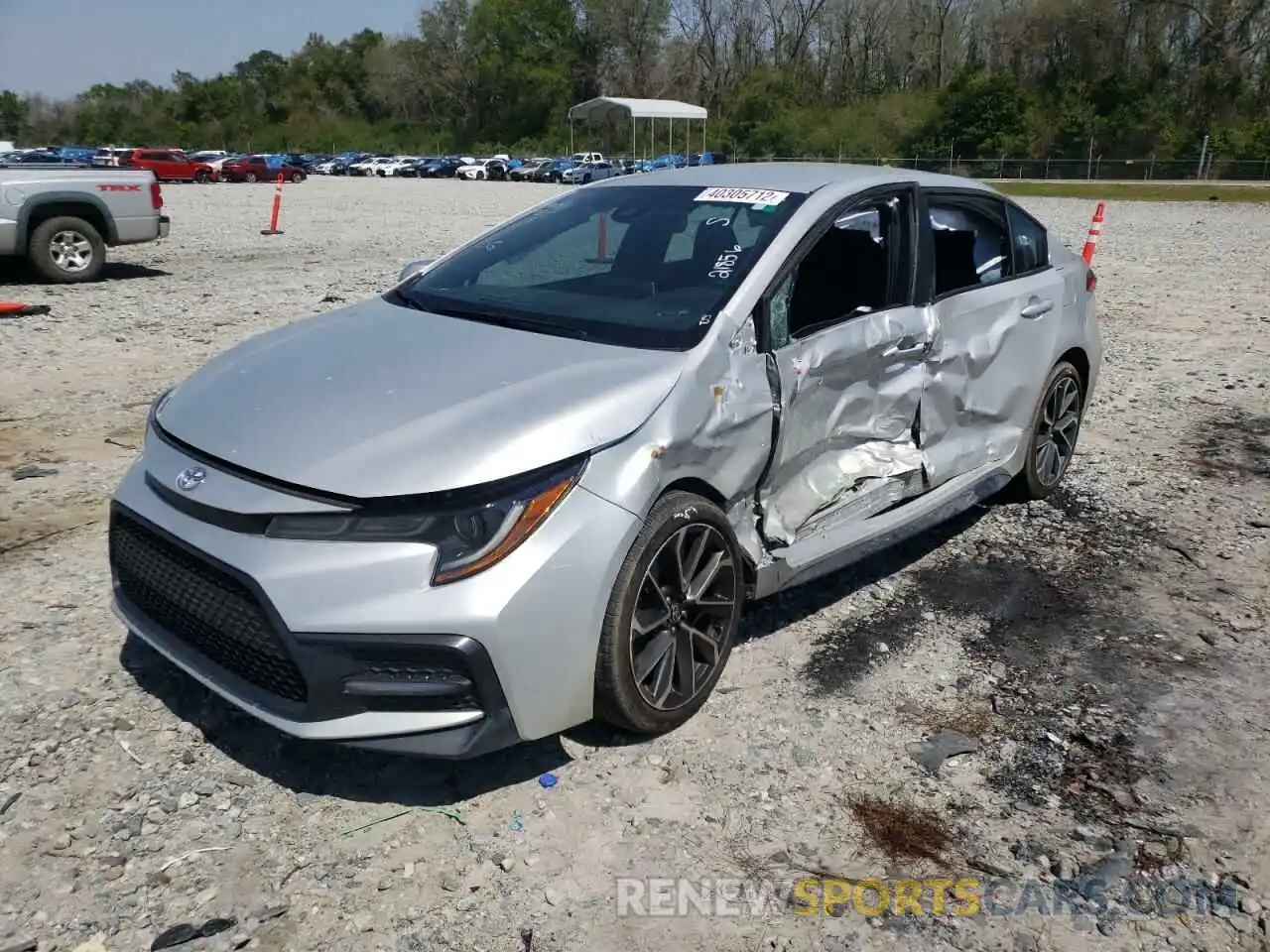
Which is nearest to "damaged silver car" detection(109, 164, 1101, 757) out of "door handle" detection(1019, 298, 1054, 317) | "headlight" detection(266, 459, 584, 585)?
"headlight" detection(266, 459, 584, 585)

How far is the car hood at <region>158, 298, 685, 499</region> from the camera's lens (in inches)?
111

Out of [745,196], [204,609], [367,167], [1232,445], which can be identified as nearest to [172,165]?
[367,167]

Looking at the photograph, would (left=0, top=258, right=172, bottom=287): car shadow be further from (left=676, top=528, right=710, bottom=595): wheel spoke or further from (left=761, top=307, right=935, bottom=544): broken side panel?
(left=676, top=528, right=710, bottom=595): wheel spoke

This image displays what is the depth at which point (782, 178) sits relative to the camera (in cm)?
431

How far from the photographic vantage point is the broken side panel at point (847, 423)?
12.3 ft

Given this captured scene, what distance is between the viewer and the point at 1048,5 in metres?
68.5

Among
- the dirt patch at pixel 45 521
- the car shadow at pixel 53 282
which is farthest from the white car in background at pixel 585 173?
the dirt patch at pixel 45 521

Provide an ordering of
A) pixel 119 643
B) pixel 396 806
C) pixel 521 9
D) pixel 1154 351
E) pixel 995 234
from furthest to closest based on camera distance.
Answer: pixel 521 9 → pixel 1154 351 → pixel 995 234 → pixel 119 643 → pixel 396 806

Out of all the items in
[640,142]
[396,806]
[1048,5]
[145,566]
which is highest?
[1048,5]

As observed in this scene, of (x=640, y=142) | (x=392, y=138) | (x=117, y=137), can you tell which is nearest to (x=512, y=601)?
(x=640, y=142)

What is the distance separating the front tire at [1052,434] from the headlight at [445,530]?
3389 millimetres

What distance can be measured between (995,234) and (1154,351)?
5225 mm

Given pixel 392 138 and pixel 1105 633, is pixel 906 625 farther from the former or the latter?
pixel 392 138

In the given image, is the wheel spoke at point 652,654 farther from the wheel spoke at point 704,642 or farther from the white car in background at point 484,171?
the white car in background at point 484,171
